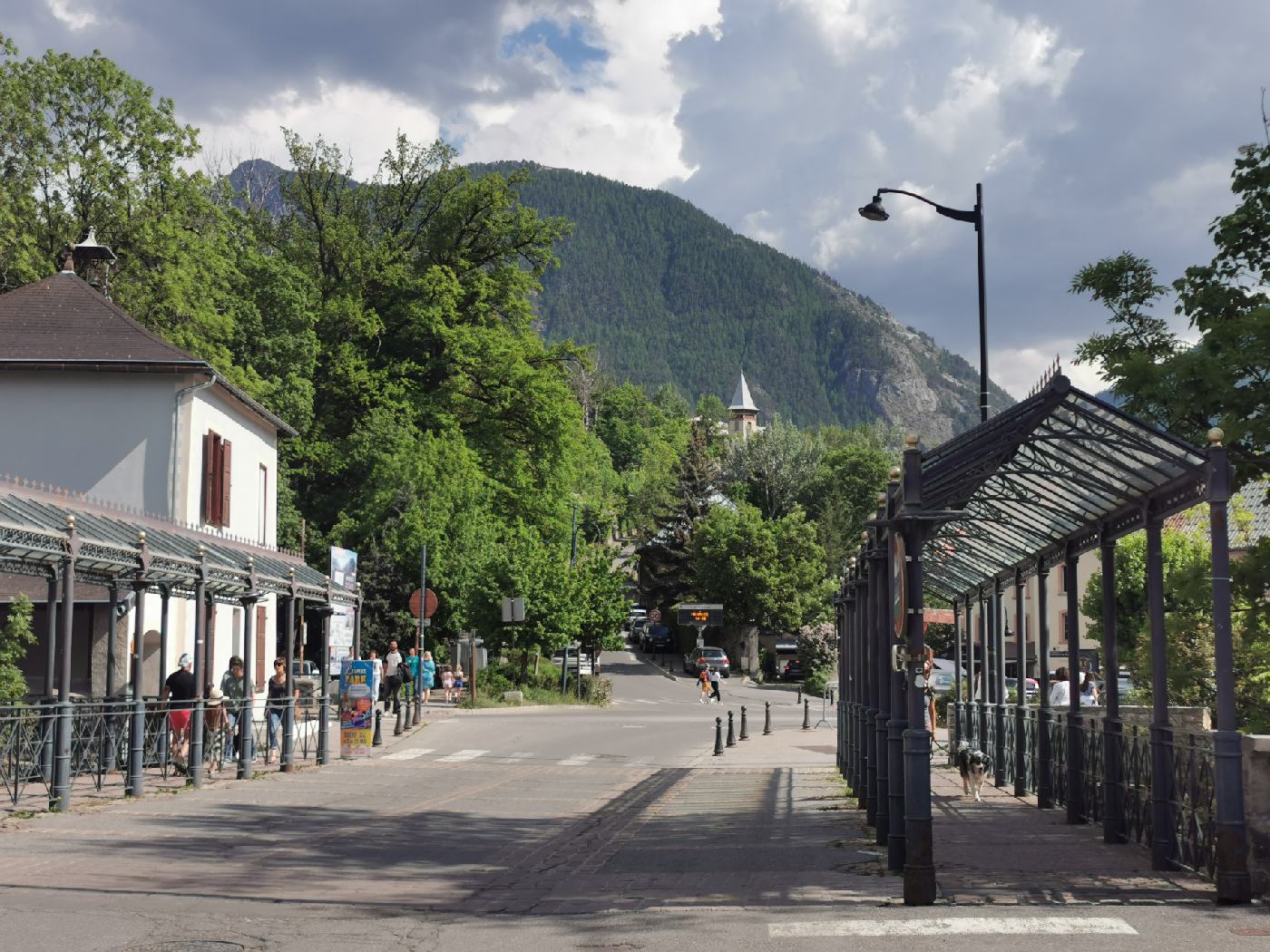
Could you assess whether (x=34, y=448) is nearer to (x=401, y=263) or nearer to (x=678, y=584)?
(x=401, y=263)

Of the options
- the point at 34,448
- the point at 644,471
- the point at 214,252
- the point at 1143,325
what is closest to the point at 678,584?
the point at 644,471

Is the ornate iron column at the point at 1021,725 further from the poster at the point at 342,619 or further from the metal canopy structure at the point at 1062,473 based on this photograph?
the poster at the point at 342,619

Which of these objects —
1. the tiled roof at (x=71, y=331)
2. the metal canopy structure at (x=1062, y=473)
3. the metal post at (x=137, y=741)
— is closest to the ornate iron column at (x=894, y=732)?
the metal canopy structure at (x=1062, y=473)

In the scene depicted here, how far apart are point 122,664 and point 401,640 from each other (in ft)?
82.4

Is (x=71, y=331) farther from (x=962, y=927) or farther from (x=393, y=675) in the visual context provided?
(x=962, y=927)

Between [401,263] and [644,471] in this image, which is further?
[644,471]

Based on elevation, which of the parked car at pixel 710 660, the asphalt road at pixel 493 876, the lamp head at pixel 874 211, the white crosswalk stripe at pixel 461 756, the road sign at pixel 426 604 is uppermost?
the lamp head at pixel 874 211

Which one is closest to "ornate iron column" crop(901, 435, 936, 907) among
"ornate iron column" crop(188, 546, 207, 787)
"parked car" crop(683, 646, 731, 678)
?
"ornate iron column" crop(188, 546, 207, 787)

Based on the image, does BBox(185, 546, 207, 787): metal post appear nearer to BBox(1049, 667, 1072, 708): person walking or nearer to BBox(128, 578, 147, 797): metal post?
BBox(128, 578, 147, 797): metal post

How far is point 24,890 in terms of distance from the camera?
1115cm

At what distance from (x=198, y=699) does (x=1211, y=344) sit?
15.0 m

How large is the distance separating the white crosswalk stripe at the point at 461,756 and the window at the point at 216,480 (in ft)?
26.5

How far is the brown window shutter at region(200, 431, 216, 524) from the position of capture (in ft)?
105

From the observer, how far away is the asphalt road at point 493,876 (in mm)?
9109
